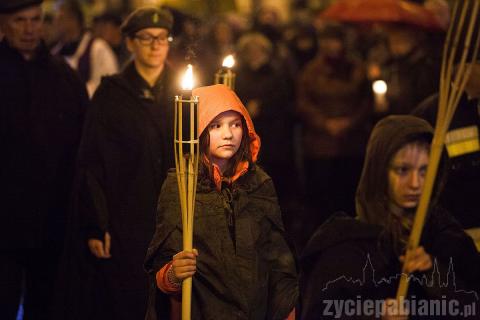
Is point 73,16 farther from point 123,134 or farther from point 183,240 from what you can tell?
point 183,240

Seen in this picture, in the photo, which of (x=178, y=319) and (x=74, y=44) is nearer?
(x=178, y=319)

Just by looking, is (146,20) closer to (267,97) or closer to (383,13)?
(267,97)

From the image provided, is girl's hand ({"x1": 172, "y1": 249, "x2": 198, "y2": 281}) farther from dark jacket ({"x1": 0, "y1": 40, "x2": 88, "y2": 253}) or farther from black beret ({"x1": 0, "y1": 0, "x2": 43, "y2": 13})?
black beret ({"x1": 0, "y1": 0, "x2": 43, "y2": 13})

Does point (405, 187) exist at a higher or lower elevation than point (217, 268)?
higher

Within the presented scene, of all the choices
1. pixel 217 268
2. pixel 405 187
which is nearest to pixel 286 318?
pixel 217 268

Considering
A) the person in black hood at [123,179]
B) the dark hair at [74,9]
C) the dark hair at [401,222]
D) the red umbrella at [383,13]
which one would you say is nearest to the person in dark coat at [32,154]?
the person in black hood at [123,179]

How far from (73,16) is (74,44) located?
1.57 ft

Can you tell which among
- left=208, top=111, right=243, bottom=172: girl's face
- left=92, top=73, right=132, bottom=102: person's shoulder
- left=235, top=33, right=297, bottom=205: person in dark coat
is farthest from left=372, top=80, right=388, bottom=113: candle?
left=208, top=111, right=243, bottom=172: girl's face

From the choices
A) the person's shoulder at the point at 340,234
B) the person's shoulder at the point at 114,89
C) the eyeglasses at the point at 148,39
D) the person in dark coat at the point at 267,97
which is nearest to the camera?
the person's shoulder at the point at 340,234

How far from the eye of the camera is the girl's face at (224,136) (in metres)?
5.42

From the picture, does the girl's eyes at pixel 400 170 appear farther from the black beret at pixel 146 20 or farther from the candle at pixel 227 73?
the black beret at pixel 146 20

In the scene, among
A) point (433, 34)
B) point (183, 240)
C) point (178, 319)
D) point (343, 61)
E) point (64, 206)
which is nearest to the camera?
point (183, 240)

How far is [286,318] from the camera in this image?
17.8ft

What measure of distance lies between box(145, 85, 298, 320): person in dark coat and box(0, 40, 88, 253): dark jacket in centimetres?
258
